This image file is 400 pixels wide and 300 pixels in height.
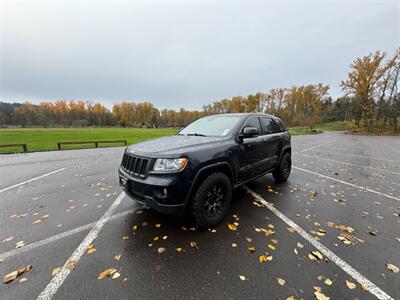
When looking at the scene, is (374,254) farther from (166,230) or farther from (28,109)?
(28,109)

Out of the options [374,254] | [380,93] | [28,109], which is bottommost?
[374,254]

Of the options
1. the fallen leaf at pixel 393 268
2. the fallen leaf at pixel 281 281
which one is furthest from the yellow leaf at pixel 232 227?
the fallen leaf at pixel 393 268

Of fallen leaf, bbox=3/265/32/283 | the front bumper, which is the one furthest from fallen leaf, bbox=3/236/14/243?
the front bumper

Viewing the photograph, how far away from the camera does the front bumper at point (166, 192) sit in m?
2.54

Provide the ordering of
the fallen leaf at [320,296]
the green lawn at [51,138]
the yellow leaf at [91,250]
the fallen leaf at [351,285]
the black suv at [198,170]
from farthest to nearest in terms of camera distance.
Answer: the green lawn at [51,138] → the black suv at [198,170] → the yellow leaf at [91,250] → the fallen leaf at [351,285] → the fallen leaf at [320,296]

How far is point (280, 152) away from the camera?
5.02m

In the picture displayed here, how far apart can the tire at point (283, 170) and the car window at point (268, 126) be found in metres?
0.91

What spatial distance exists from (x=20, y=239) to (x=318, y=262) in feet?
14.2

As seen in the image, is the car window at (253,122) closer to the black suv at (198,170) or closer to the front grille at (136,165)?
the black suv at (198,170)

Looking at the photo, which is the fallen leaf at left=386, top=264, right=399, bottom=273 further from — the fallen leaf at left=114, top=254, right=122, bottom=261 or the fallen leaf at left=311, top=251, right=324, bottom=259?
the fallen leaf at left=114, top=254, right=122, bottom=261

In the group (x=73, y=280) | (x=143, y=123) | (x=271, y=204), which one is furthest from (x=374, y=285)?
(x=143, y=123)

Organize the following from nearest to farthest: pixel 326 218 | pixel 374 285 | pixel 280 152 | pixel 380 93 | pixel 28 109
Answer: pixel 374 285 → pixel 326 218 → pixel 280 152 → pixel 380 93 → pixel 28 109

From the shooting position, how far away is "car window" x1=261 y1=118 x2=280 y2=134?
453 cm

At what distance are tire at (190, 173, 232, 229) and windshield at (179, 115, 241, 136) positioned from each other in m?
0.99
